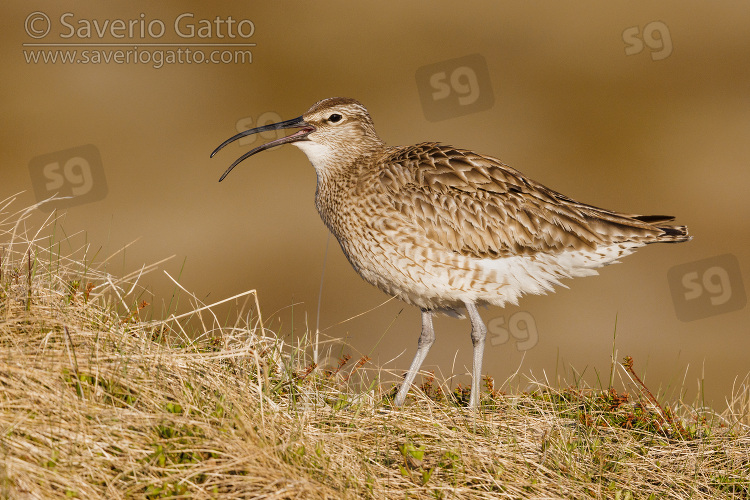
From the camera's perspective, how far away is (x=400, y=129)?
77.4ft

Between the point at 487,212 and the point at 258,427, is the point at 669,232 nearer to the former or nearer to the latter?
the point at 487,212

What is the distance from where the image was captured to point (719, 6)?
27.9 metres

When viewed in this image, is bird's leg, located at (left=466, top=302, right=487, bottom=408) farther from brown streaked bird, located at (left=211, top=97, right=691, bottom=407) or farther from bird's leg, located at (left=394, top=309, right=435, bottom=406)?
bird's leg, located at (left=394, top=309, right=435, bottom=406)

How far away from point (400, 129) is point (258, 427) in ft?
60.9

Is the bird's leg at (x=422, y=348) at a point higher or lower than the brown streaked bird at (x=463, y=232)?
lower

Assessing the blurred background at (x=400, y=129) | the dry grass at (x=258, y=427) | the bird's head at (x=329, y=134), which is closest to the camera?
the dry grass at (x=258, y=427)

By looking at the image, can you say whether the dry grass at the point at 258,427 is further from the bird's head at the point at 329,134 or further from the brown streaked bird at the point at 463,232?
the bird's head at the point at 329,134

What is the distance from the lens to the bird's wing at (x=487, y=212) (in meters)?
8.34

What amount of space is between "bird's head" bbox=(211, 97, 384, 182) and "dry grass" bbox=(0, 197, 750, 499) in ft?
7.89

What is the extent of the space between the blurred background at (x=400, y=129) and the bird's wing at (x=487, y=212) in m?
8.28

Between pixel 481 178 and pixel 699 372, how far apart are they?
10.6 m

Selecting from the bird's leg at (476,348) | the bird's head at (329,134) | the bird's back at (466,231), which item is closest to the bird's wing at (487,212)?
the bird's back at (466,231)

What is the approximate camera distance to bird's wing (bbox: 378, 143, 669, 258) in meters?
8.34

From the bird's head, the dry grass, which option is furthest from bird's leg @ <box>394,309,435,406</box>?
the bird's head
